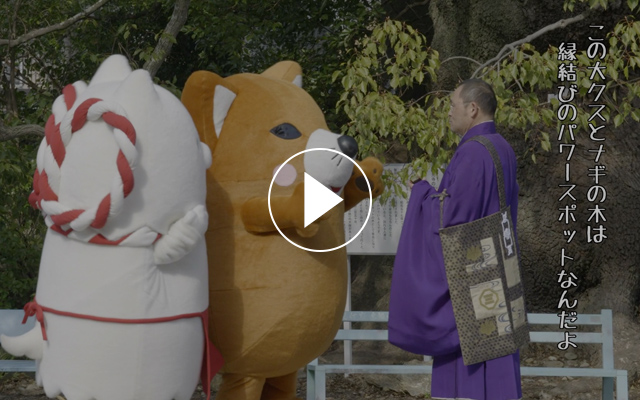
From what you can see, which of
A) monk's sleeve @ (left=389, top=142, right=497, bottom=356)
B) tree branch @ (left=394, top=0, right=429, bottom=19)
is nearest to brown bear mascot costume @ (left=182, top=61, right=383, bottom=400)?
monk's sleeve @ (left=389, top=142, right=497, bottom=356)

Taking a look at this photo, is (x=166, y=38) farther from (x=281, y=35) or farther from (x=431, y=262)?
(x=281, y=35)

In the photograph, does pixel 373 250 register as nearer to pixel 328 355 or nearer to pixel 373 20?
pixel 328 355

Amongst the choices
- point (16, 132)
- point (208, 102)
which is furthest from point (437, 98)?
point (16, 132)

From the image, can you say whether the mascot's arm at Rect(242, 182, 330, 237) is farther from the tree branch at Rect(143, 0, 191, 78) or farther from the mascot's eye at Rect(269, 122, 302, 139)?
the tree branch at Rect(143, 0, 191, 78)

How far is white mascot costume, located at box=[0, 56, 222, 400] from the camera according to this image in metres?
2.93

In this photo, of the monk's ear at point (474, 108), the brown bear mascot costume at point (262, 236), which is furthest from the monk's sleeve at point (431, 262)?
the brown bear mascot costume at point (262, 236)

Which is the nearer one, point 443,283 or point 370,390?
point 443,283

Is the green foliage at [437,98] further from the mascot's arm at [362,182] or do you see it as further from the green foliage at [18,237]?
the green foliage at [18,237]

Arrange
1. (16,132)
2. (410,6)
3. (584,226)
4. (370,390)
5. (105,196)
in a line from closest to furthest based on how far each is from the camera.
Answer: (105,196) → (16,132) → (584,226) → (370,390) → (410,6)

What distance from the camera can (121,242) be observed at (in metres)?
2.95

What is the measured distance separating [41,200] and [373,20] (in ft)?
18.3

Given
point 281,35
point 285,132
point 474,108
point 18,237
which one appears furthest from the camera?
point 281,35

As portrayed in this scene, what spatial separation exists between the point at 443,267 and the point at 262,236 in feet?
2.89

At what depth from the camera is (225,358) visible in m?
3.47
